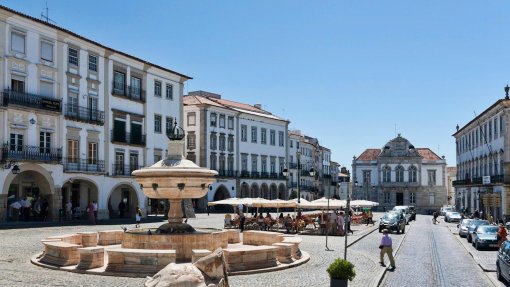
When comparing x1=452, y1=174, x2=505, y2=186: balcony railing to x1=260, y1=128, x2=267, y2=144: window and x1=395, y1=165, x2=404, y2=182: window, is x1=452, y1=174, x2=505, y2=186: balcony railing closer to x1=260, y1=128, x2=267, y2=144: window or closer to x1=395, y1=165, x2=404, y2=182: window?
x1=395, y1=165, x2=404, y2=182: window

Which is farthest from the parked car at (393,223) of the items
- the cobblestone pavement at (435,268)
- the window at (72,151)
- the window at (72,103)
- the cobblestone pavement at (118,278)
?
the window at (72,103)

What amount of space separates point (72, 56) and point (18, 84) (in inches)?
205

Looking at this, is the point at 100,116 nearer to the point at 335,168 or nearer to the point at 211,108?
the point at 211,108

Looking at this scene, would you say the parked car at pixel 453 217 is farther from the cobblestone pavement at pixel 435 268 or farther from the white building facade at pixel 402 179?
the white building facade at pixel 402 179

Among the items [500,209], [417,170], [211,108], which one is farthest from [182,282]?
[417,170]

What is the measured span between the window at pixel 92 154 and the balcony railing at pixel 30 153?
136 inches

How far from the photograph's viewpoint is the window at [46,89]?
35406 millimetres

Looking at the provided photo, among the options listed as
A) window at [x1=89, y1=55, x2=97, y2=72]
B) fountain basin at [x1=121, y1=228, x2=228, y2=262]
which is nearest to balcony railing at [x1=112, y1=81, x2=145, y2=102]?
window at [x1=89, y1=55, x2=97, y2=72]

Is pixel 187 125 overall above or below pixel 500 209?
above

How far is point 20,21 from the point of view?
111 feet

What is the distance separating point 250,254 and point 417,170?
7872 cm

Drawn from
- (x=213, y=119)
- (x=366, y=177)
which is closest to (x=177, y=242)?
(x=213, y=119)

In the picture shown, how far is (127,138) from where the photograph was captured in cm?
4356

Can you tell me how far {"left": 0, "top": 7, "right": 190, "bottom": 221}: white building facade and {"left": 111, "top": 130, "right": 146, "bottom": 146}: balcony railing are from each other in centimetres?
8
